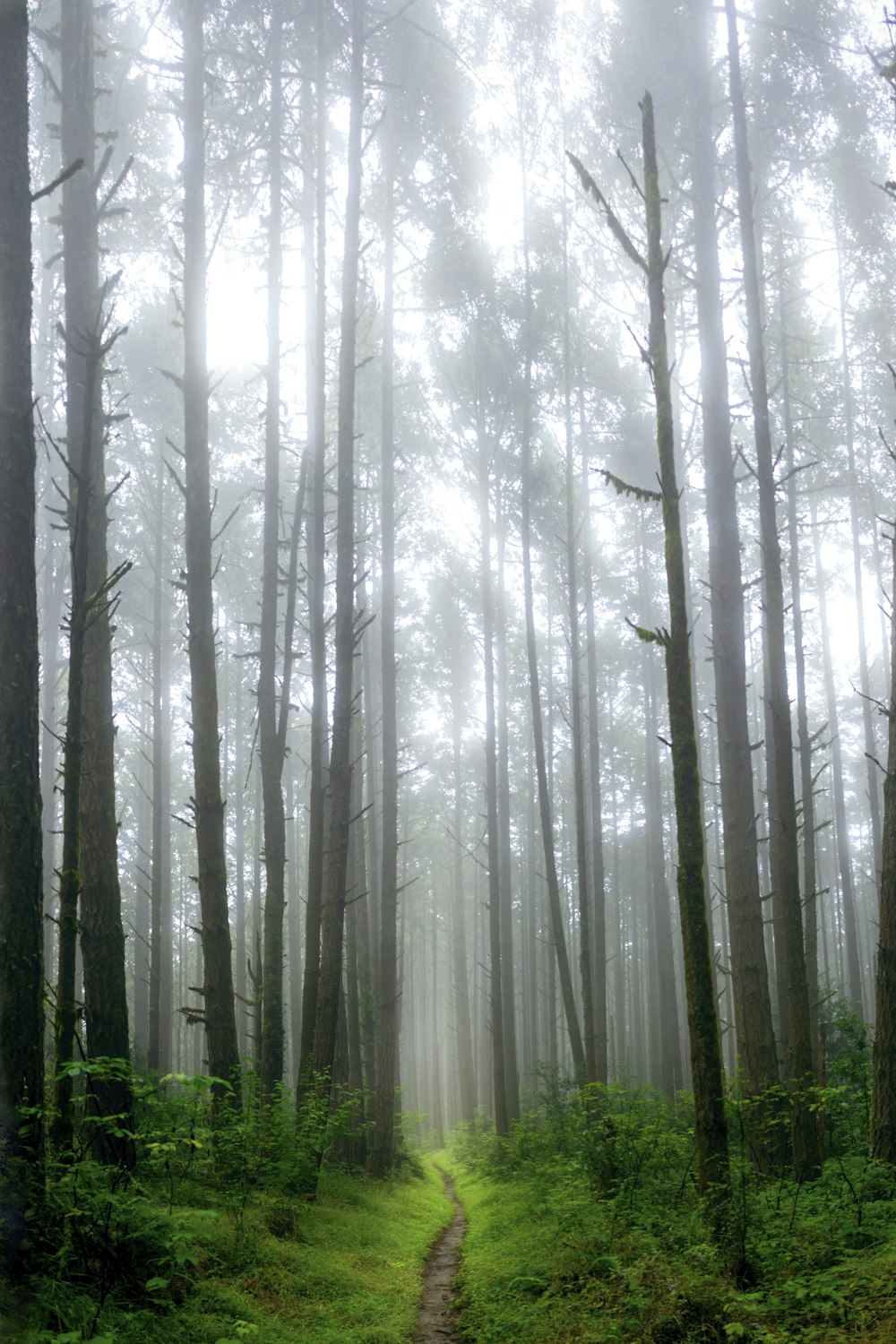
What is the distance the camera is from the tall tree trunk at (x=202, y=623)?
907 cm

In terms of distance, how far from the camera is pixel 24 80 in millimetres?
5809

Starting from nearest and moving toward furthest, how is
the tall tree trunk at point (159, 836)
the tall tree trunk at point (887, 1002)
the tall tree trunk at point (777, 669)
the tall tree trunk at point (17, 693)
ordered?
1. the tall tree trunk at point (17, 693)
2. the tall tree trunk at point (887, 1002)
3. the tall tree trunk at point (777, 669)
4. the tall tree trunk at point (159, 836)

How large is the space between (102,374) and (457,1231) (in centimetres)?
1028

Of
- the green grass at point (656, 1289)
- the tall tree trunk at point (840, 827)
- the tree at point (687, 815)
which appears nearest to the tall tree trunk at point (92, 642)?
the green grass at point (656, 1289)

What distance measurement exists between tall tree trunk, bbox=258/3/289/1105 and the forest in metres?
0.09

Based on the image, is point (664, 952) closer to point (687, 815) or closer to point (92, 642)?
point (687, 815)

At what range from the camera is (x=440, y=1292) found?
7773 mm

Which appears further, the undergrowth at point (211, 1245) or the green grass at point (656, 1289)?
the undergrowth at point (211, 1245)

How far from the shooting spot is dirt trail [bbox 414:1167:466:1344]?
6.34 m

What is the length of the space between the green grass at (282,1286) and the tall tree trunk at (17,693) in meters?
0.77

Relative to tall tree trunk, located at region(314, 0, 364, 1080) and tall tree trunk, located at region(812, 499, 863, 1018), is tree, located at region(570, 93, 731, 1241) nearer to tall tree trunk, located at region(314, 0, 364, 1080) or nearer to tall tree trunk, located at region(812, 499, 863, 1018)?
tall tree trunk, located at region(314, 0, 364, 1080)

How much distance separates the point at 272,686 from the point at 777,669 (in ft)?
19.9

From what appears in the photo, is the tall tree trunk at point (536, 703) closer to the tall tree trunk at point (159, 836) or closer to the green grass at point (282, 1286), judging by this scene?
the green grass at point (282, 1286)

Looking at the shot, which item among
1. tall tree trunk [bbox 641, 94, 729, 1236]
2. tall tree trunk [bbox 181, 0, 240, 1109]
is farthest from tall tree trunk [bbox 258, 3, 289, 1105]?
tall tree trunk [bbox 641, 94, 729, 1236]
